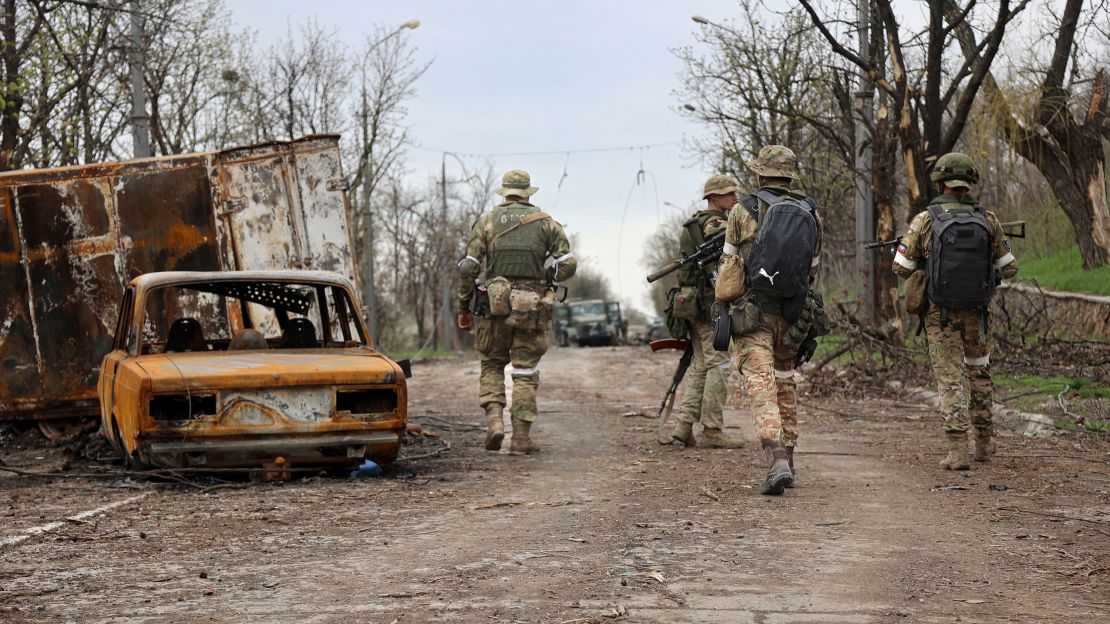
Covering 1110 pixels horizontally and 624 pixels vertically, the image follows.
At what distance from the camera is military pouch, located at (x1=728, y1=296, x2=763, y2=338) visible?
7.81 m

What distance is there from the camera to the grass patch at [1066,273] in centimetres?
1836

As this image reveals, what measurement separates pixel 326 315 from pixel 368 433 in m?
2.02

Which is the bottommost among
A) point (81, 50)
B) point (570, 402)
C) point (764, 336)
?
point (570, 402)

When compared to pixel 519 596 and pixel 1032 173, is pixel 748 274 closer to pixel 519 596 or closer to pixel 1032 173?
pixel 519 596

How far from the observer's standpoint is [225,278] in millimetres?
8867

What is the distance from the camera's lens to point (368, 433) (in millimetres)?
8094

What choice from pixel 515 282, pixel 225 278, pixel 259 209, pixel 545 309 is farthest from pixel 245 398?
pixel 259 209

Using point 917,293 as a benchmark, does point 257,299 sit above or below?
above

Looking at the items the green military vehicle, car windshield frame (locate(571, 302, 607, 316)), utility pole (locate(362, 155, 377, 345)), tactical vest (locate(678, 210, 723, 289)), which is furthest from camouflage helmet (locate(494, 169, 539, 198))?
car windshield frame (locate(571, 302, 607, 316))

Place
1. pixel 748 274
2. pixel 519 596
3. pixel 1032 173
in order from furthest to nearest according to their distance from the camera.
Answer: pixel 1032 173
pixel 748 274
pixel 519 596

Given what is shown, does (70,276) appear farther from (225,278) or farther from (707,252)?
(707,252)

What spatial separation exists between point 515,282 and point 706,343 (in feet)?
4.89

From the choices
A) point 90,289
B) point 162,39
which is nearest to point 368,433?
point 90,289

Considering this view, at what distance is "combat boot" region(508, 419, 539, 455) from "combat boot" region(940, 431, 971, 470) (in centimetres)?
294
